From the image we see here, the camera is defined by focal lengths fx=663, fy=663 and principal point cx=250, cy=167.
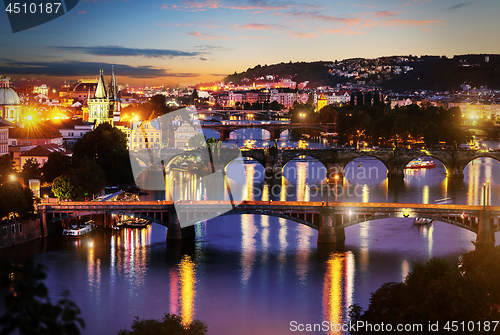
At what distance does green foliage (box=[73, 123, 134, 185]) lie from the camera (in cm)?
3247

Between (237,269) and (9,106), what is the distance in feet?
104

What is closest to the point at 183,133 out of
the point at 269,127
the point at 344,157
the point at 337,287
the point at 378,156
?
the point at 269,127

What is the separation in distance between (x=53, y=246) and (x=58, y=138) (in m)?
20.1

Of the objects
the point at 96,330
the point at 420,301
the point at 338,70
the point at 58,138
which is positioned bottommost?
the point at 96,330

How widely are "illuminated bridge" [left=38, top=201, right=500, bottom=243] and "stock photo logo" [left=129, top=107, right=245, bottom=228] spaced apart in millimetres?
7192

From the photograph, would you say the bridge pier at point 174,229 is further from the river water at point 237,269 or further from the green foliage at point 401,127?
the green foliage at point 401,127

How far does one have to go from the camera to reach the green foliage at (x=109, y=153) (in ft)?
107

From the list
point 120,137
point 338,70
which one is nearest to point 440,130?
point 120,137

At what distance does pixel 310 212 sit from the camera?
Result: 810 inches

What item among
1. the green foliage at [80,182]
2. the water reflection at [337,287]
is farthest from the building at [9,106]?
the water reflection at [337,287]

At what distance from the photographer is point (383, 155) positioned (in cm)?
3856

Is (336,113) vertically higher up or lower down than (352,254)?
higher up

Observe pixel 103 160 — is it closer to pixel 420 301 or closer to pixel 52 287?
pixel 52 287

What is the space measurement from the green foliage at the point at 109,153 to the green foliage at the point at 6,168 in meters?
3.47
